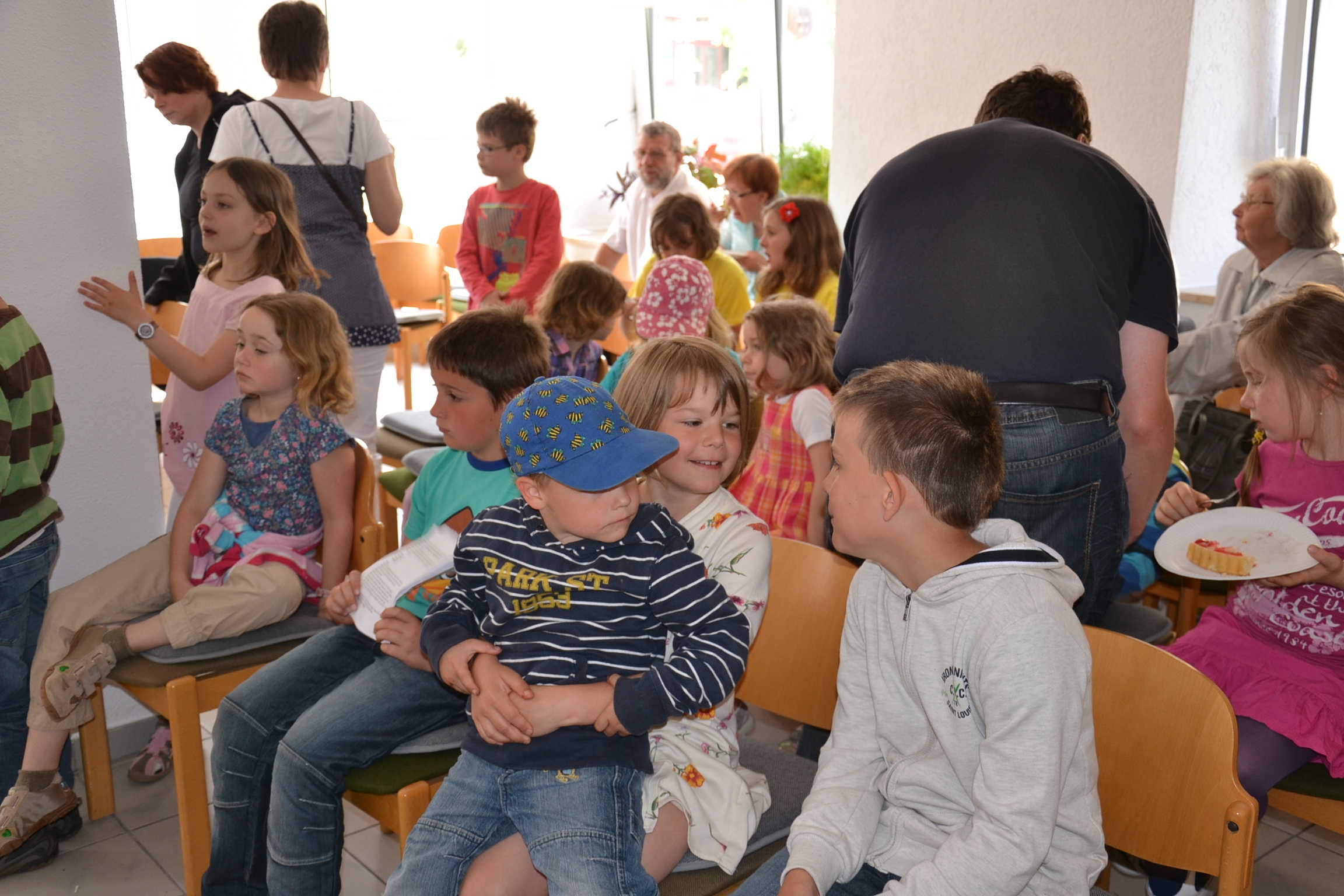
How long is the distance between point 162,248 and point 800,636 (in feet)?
→ 14.4

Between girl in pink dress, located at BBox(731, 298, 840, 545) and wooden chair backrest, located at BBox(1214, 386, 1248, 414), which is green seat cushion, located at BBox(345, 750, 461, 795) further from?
wooden chair backrest, located at BBox(1214, 386, 1248, 414)

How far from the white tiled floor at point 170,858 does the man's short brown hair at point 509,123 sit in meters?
2.48

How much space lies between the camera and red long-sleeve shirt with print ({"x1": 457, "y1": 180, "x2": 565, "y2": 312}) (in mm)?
3994

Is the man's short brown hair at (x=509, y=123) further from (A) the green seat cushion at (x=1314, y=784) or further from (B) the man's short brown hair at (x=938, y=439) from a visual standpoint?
(A) the green seat cushion at (x=1314, y=784)

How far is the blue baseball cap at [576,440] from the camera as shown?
4.46 feet

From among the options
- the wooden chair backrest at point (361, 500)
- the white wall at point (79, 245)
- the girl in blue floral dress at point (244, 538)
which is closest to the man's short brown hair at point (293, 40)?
the white wall at point (79, 245)

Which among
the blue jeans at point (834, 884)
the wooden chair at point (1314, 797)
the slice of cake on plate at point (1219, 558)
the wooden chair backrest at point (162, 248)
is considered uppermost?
the wooden chair backrest at point (162, 248)

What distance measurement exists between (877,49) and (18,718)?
4.48 m

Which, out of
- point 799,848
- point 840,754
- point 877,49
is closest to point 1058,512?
point 840,754

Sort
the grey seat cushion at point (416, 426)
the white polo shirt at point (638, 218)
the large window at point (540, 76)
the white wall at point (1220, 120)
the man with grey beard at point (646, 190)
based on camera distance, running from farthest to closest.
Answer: the large window at point (540, 76) → the white polo shirt at point (638, 218) → the man with grey beard at point (646, 190) → the white wall at point (1220, 120) → the grey seat cushion at point (416, 426)

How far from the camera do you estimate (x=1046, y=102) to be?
72.7 inches

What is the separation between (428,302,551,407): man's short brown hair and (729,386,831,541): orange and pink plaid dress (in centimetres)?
85

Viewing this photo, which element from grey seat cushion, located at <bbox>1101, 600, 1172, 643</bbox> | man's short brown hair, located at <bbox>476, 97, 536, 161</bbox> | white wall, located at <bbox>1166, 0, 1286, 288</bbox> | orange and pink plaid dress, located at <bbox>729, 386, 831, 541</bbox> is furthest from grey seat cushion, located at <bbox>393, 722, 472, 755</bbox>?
white wall, located at <bbox>1166, 0, 1286, 288</bbox>

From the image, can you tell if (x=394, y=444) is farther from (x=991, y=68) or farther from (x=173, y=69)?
(x=991, y=68)
